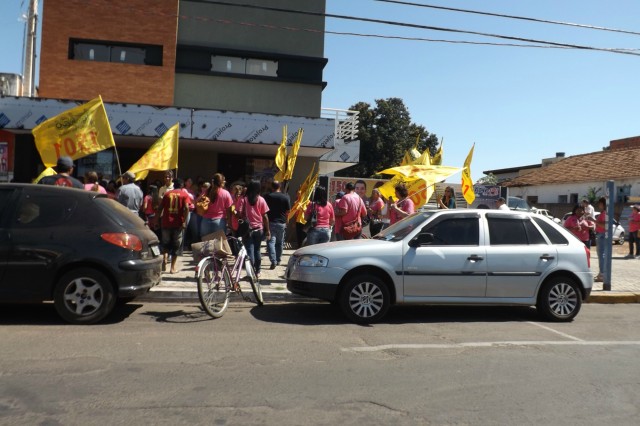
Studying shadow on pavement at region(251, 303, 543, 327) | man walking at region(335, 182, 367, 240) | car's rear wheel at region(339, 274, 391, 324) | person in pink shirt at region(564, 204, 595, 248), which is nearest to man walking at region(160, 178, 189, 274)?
shadow on pavement at region(251, 303, 543, 327)

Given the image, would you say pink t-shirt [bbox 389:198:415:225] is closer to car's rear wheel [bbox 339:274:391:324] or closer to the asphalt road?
the asphalt road

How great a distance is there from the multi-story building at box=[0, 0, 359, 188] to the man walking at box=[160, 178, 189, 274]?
19.0ft

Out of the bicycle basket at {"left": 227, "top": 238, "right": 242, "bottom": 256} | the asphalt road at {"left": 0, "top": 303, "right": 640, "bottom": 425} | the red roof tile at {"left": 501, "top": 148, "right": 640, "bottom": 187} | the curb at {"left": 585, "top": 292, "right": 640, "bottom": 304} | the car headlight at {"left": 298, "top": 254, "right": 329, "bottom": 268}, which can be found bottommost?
the asphalt road at {"left": 0, "top": 303, "right": 640, "bottom": 425}

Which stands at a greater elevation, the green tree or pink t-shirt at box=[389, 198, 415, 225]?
the green tree

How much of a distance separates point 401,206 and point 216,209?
3574mm

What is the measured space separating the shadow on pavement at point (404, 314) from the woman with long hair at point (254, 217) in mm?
1370

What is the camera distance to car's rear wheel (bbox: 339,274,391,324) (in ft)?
23.1

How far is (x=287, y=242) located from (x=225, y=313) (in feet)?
28.6

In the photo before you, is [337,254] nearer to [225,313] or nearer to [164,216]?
[225,313]

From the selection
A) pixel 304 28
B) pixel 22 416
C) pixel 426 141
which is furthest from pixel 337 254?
pixel 426 141

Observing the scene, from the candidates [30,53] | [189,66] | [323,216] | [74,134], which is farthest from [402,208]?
[30,53]

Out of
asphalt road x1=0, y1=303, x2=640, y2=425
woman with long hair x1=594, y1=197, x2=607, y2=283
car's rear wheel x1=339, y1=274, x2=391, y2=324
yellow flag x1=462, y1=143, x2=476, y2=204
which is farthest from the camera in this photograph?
yellow flag x1=462, y1=143, x2=476, y2=204

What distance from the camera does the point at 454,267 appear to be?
7.21 meters

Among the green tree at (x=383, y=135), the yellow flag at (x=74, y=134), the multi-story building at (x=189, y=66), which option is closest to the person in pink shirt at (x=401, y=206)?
the multi-story building at (x=189, y=66)
